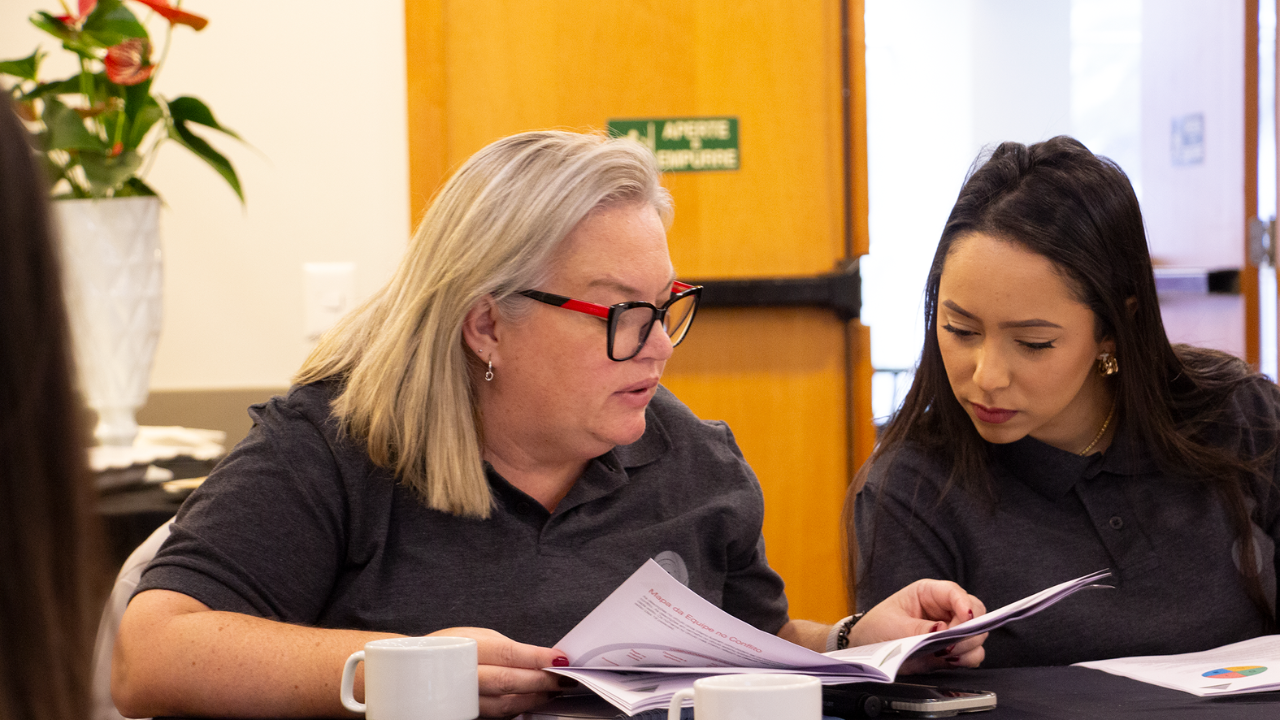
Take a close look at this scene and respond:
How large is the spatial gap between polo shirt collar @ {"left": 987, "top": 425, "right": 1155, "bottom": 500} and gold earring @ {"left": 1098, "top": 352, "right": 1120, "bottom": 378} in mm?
79

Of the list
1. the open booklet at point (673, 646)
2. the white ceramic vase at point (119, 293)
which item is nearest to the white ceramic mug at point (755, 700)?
the open booklet at point (673, 646)

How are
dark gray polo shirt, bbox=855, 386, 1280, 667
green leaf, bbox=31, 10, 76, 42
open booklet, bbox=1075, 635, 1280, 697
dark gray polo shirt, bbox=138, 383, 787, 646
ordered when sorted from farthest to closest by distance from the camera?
1. green leaf, bbox=31, 10, 76, 42
2. dark gray polo shirt, bbox=855, 386, 1280, 667
3. dark gray polo shirt, bbox=138, 383, 787, 646
4. open booklet, bbox=1075, 635, 1280, 697

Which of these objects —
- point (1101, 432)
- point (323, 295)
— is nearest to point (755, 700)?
point (1101, 432)

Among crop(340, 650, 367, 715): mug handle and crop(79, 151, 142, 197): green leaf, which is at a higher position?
crop(79, 151, 142, 197): green leaf

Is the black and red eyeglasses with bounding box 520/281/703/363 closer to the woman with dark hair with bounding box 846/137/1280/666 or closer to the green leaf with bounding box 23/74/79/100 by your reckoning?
the woman with dark hair with bounding box 846/137/1280/666

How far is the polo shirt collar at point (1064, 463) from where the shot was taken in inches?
58.6

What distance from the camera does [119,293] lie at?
77.0 inches

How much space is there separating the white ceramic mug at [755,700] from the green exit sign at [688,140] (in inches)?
68.5

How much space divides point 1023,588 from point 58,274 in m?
1.29

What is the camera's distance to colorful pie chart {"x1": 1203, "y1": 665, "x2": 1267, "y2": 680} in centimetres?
108

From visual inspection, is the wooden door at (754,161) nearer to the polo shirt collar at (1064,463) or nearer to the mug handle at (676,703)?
the polo shirt collar at (1064,463)

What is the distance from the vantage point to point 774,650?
988 mm

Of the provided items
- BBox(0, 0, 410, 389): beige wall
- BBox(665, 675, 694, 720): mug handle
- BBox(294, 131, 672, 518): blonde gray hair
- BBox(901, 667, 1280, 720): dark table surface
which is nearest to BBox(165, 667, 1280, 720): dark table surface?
BBox(901, 667, 1280, 720): dark table surface

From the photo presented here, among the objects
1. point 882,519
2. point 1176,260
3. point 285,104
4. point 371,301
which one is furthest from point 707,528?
point 1176,260
